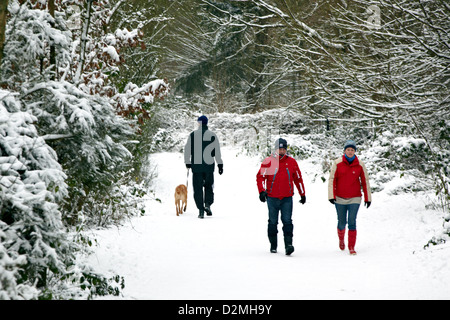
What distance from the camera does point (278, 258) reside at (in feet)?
23.5

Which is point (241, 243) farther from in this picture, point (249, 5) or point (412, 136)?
point (249, 5)

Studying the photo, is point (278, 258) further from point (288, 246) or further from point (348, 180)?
point (348, 180)

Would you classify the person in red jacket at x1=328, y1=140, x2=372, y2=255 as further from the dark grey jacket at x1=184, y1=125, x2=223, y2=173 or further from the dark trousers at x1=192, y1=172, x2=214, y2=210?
the dark trousers at x1=192, y1=172, x2=214, y2=210

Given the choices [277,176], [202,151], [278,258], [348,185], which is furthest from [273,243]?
[202,151]

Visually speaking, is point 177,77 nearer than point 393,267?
No

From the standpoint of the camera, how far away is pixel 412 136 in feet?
33.0

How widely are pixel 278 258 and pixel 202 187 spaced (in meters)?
4.32

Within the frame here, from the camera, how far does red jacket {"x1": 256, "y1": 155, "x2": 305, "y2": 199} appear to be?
7.57 metres

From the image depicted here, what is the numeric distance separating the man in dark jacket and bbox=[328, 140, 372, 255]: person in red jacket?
151 inches

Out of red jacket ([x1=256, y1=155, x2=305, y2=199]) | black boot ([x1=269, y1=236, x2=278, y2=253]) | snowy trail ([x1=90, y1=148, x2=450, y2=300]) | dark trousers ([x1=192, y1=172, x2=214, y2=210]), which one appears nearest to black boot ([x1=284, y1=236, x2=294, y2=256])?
snowy trail ([x1=90, y1=148, x2=450, y2=300])

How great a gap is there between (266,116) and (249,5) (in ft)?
19.6
